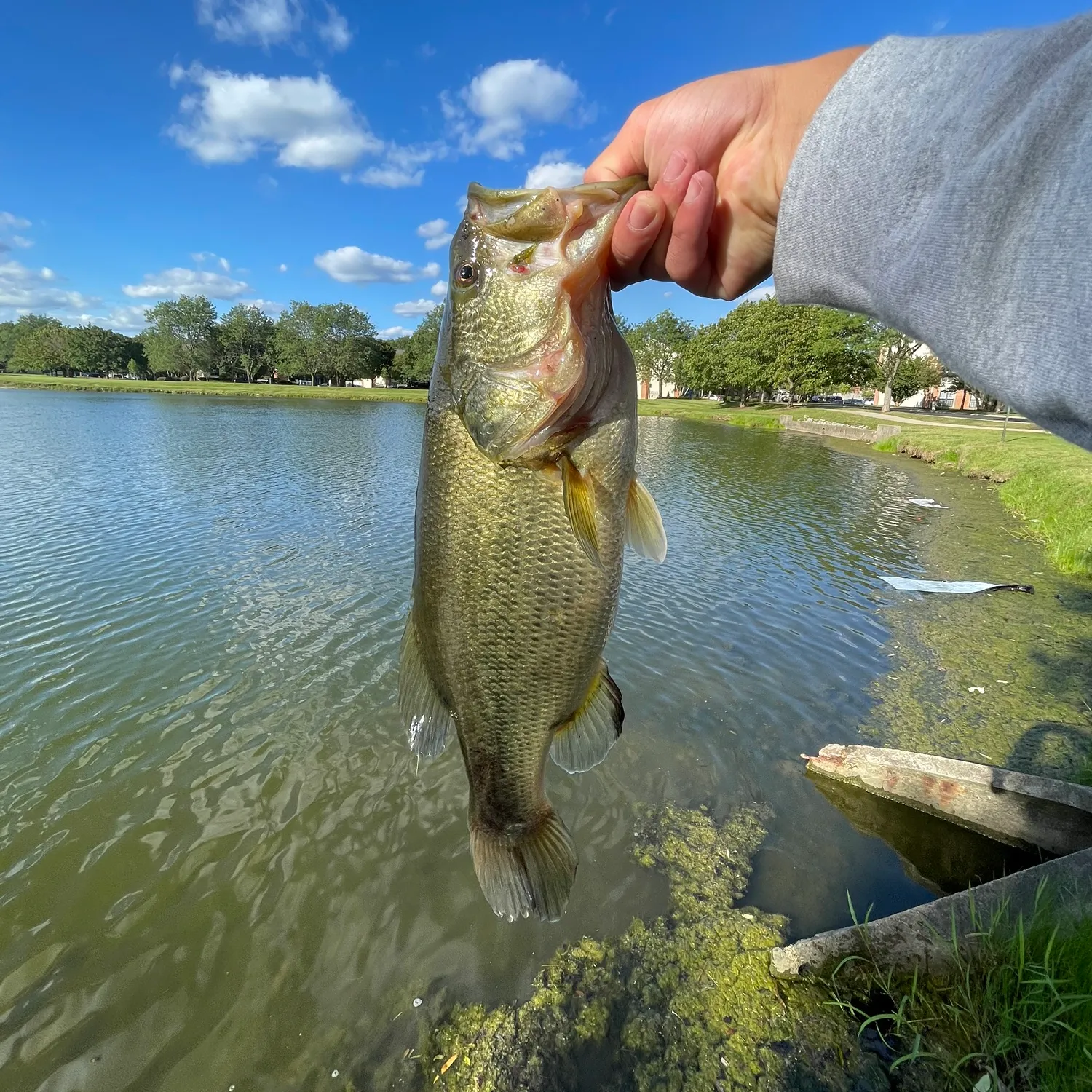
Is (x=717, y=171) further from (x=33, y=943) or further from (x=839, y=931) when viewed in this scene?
(x=33, y=943)

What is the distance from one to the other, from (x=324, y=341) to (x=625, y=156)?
116094 mm

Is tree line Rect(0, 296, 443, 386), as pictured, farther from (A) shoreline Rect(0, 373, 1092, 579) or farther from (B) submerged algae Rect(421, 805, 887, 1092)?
(B) submerged algae Rect(421, 805, 887, 1092)

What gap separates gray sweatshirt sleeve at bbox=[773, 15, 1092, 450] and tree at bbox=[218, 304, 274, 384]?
12391cm

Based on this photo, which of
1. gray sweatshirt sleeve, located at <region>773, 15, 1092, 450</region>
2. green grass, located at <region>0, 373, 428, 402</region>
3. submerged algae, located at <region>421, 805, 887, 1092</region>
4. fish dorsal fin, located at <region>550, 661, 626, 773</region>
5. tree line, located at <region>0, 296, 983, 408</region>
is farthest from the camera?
tree line, located at <region>0, 296, 983, 408</region>

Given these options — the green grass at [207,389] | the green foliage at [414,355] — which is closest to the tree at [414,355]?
the green foliage at [414,355]

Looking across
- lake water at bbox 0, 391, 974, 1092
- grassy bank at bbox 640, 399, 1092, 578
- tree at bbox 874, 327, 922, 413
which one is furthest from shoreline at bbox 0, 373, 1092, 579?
lake water at bbox 0, 391, 974, 1092

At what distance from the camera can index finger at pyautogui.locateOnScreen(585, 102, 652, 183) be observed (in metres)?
2.59

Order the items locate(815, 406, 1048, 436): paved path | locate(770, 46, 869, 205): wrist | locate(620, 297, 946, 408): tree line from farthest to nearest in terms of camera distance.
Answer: locate(620, 297, 946, 408): tree line < locate(815, 406, 1048, 436): paved path < locate(770, 46, 869, 205): wrist

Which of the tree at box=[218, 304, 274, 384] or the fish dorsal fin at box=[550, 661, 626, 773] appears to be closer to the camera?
the fish dorsal fin at box=[550, 661, 626, 773]

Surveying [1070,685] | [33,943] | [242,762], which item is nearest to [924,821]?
[1070,685]

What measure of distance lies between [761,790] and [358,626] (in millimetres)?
6794

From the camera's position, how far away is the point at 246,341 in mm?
108562

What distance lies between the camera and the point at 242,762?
7.02 m

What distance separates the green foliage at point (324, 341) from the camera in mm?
106000
